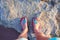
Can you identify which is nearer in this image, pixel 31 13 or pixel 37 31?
pixel 37 31

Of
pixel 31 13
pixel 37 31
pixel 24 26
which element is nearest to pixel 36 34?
pixel 37 31

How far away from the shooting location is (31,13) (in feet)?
7.47

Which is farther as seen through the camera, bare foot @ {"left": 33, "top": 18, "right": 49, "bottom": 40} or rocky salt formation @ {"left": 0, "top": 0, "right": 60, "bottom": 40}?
rocky salt formation @ {"left": 0, "top": 0, "right": 60, "bottom": 40}

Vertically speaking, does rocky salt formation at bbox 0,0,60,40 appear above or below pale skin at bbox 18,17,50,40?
above

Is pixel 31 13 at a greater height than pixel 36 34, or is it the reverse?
pixel 31 13

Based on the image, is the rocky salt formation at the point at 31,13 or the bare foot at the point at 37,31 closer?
the bare foot at the point at 37,31

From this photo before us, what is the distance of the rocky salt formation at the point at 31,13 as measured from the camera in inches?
85.8

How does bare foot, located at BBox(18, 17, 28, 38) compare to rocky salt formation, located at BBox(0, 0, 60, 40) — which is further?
rocky salt formation, located at BBox(0, 0, 60, 40)

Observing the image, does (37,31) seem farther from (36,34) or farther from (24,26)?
(24,26)

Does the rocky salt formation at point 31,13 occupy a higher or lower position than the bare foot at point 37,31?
higher

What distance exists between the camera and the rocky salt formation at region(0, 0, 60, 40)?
2.18m

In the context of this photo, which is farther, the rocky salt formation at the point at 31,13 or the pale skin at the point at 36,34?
the rocky salt formation at the point at 31,13

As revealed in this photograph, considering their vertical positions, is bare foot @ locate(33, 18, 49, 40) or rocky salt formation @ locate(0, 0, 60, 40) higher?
rocky salt formation @ locate(0, 0, 60, 40)

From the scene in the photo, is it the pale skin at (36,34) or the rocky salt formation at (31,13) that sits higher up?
the rocky salt formation at (31,13)
